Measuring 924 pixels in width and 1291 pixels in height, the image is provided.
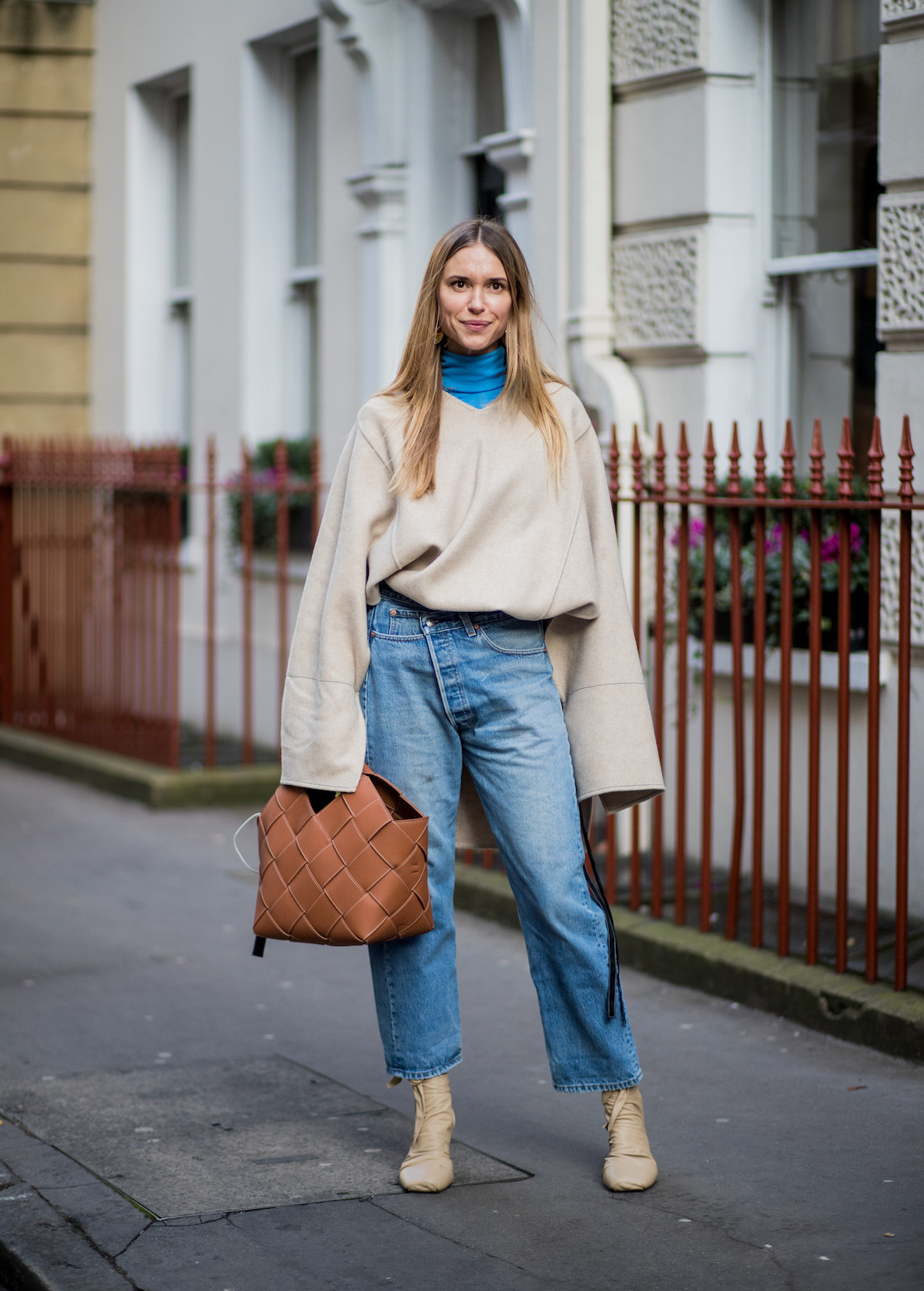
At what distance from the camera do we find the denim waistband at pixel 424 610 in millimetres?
3535

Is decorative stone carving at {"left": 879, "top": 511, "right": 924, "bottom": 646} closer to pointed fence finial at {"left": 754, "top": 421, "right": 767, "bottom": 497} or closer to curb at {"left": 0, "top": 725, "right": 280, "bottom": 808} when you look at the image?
pointed fence finial at {"left": 754, "top": 421, "right": 767, "bottom": 497}

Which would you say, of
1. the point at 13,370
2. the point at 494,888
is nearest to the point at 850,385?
the point at 494,888

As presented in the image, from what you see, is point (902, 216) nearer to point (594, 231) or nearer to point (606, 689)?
point (594, 231)

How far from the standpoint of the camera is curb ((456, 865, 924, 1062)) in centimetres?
454

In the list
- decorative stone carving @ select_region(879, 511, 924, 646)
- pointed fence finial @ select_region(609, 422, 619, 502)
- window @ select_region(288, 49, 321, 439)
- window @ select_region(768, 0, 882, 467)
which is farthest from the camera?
window @ select_region(288, 49, 321, 439)

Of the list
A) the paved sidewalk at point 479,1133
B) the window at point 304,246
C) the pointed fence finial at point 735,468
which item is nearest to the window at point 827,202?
the pointed fence finial at point 735,468

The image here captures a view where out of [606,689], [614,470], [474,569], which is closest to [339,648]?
[474,569]

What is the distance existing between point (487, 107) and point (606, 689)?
215 inches

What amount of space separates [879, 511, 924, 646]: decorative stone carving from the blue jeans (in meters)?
2.13

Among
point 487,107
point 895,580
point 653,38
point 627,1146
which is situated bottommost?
point 627,1146

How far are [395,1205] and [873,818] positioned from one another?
5.86 feet

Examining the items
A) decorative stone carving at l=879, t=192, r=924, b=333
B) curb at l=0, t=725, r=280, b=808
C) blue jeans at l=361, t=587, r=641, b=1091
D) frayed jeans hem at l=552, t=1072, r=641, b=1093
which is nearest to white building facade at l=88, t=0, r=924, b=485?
decorative stone carving at l=879, t=192, r=924, b=333

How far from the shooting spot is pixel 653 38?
6504 millimetres

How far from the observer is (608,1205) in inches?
142
